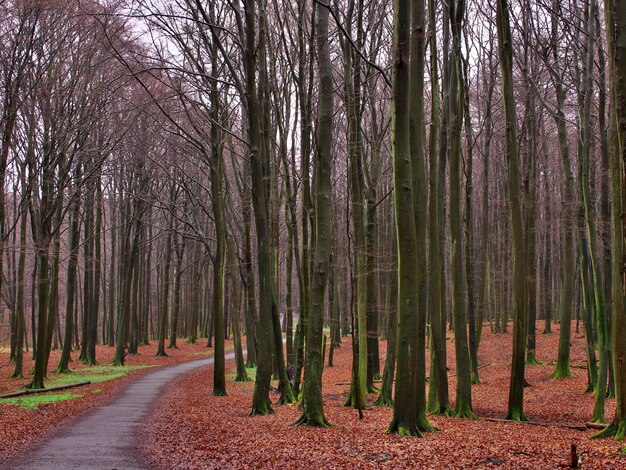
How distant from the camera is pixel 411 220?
9141mm

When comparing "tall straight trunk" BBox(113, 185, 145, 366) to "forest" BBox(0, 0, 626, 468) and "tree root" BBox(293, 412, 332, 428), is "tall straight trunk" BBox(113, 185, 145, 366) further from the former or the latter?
"tree root" BBox(293, 412, 332, 428)

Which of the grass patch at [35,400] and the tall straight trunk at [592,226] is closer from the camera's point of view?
the tall straight trunk at [592,226]

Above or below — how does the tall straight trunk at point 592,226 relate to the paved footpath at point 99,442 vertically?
above

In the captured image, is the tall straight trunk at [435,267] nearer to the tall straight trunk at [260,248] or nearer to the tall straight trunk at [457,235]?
the tall straight trunk at [457,235]

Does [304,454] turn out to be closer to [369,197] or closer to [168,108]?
[369,197]

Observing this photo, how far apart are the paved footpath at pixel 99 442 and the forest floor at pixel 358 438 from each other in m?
0.34

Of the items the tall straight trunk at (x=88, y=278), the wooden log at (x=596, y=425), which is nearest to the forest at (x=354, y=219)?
the wooden log at (x=596, y=425)

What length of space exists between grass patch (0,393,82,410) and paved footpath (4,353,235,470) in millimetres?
1434

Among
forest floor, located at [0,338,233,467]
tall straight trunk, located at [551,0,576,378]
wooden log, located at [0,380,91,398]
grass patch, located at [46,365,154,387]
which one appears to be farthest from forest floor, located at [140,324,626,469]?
grass patch, located at [46,365,154,387]

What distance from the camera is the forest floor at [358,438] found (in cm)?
754

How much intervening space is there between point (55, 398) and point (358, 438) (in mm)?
9899

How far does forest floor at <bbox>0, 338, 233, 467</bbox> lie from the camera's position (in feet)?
32.2

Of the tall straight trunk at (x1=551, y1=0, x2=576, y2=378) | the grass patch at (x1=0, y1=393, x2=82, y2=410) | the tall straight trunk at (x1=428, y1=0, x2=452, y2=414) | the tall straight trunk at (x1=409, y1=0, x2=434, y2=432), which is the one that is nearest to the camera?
the tall straight trunk at (x1=409, y1=0, x2=434, y2=432)

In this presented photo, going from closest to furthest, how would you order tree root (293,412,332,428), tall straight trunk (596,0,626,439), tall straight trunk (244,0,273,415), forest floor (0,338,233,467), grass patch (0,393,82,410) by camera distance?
tall straight trunk (596,0,626,439)
forest floor (0,338,233,467)
tree root (293,412,332,428)
tall straight trunk (244,0,273,415)
grass patch (0,393,82,410)
